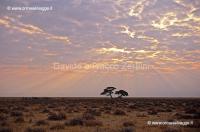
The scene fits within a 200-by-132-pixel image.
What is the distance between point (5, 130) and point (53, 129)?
8.51 feet

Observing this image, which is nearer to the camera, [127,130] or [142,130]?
[127,130]

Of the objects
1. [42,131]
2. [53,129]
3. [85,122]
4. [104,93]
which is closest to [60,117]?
[85,122]

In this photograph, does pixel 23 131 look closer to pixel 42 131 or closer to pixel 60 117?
pixel 42 131

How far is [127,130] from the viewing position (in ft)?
46.0

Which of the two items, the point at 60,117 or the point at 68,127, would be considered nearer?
the point at 68,127

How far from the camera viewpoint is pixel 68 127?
1667cm

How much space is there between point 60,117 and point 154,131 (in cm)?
796

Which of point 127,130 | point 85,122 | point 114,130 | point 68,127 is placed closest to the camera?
point 127,130

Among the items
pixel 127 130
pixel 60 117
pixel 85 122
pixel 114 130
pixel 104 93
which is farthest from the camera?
pixel 104 93

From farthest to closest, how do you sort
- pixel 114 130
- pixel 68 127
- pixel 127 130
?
pixel 68 127 → pixel 114 130 → pixel 127 130

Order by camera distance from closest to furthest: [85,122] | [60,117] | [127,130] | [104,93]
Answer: [127,130] → [85,122] → [60,117] → [104,93]

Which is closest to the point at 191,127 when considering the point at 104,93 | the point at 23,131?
the point at 23,131

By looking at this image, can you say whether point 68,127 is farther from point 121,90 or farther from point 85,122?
point 121,90

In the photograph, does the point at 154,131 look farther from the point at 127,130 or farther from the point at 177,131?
the point at 127,130
